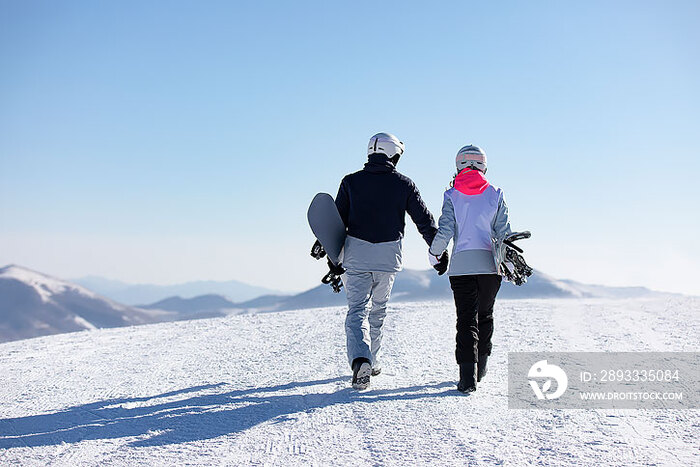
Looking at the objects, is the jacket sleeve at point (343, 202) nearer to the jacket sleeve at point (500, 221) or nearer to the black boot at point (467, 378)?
the jacket sleeve at point (500, 221)

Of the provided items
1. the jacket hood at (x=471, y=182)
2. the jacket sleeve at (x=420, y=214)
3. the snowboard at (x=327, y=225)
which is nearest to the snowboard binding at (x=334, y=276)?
the snowboard at (x=327, y=225)

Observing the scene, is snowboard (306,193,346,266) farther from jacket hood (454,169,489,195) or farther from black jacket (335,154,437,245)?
jacket hood (454,169,489,195)

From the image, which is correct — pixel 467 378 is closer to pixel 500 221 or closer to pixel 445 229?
pixel 445 229

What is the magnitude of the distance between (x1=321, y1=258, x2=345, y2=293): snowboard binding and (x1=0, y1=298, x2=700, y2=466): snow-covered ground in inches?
35.8

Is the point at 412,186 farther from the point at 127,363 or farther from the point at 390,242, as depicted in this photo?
the point at 127,363

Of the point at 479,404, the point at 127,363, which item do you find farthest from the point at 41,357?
the point at 479,404

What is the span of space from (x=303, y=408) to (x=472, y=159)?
281cm

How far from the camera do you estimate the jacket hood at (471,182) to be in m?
5.38

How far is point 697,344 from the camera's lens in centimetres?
691

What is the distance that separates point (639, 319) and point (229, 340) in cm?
656

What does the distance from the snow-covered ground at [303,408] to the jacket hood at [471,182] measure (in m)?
1.83

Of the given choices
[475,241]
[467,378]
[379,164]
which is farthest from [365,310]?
[379,164]

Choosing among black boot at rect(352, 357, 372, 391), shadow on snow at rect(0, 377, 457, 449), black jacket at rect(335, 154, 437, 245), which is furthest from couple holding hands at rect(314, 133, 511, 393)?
shadow on snow at rect(0, 377, 457, 449)

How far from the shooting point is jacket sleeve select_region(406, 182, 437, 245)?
5.47m
